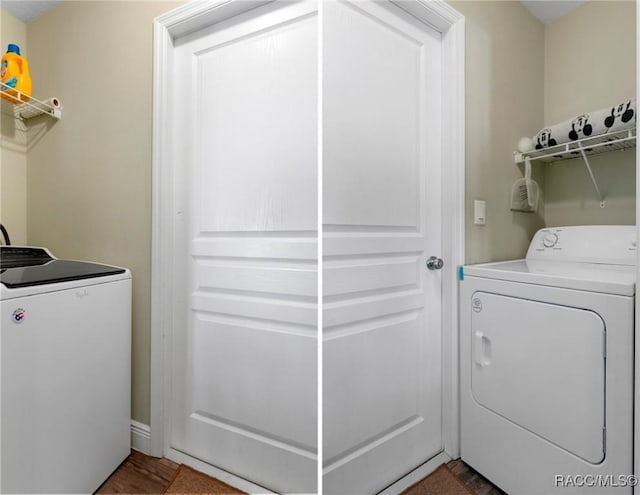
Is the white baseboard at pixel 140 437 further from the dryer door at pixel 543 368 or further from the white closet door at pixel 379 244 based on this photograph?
the dryer door at pixel 543 368

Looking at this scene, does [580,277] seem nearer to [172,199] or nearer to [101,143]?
[172,199]

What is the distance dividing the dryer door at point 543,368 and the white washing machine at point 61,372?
4.47ft

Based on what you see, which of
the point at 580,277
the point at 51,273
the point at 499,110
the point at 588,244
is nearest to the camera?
the point at 580,277

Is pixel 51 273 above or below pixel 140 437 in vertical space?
above

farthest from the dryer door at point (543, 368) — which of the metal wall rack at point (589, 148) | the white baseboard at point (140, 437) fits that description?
the white baseboard at point (140, 437)

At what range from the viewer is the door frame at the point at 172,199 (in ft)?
3.62

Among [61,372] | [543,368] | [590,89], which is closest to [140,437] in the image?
[61,372]

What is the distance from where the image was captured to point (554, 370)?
34.3 inches

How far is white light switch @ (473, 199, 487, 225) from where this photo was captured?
47.1 inches

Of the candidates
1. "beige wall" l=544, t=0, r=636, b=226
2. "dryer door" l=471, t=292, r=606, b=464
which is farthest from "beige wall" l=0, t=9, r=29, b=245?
"beige wall" l=544, t=0, r=636, b=226

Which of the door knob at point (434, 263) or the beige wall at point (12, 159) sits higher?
the beige wall at point (12, 159)

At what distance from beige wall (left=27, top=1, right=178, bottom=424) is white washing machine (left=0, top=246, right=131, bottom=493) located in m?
0.10

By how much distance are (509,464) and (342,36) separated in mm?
1527

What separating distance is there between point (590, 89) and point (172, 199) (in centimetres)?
189
